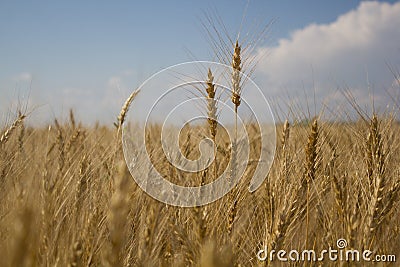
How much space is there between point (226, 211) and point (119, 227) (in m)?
1.17

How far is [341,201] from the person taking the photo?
183 centimetres

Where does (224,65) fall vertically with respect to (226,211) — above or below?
above

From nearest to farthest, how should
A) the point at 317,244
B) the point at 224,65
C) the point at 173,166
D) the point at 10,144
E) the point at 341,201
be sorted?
the point at 341,201 → the point at 317,244 → the point at 173,166 → the point at 224,65 → the point at 10,144

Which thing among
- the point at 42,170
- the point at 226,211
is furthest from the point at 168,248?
the point at 42,170

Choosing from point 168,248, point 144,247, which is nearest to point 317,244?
point 168,248

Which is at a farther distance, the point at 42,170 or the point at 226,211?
the point at 226,211

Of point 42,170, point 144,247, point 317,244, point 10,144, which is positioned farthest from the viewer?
point 10,144

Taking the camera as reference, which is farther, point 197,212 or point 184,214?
point 184,214

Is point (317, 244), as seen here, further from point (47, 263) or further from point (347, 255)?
point (47, 263)

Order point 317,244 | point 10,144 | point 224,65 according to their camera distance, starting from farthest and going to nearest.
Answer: point 10,144, point 224,65, point 317,244

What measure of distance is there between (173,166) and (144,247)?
91 centimetres

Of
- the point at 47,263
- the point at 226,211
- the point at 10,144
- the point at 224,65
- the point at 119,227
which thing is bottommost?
the point at 47,263

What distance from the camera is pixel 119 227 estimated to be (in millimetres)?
993

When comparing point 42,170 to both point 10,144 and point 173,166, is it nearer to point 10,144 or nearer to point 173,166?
point 173,166
